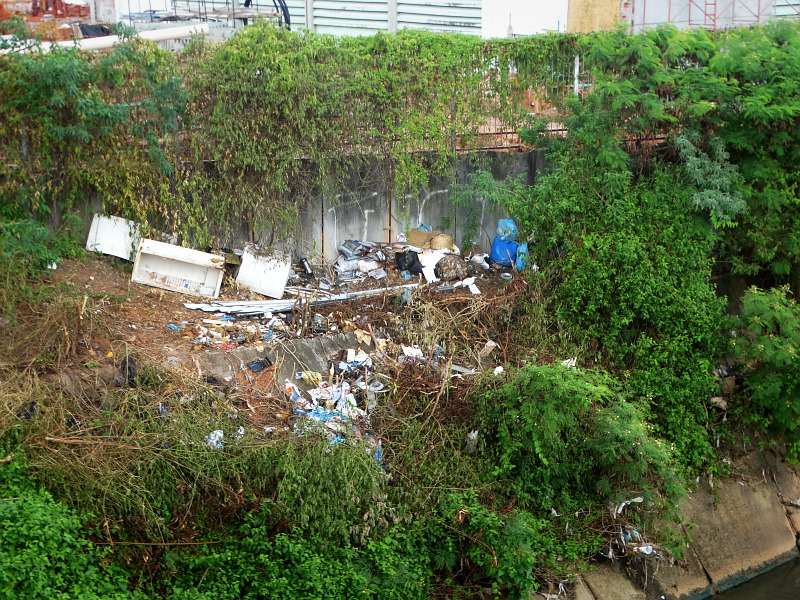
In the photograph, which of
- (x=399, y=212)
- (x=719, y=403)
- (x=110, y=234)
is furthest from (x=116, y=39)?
(x=719, y=403)

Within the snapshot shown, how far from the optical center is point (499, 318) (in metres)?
8.44

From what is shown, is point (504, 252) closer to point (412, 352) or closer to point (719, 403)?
point (412, 352)

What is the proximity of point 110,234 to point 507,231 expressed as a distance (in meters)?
4.57

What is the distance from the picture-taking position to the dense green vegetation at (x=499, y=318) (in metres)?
6.01

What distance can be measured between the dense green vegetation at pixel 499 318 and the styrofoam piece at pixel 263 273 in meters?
0.44

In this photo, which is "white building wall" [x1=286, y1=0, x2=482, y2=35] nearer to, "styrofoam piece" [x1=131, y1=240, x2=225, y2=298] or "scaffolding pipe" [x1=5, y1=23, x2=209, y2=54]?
"scaffolding pipe" [x1=5, y1=23, x2=209, y2=54]

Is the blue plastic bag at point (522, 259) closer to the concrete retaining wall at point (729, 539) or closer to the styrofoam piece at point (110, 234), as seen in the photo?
the concrete retaining wall at point (729, 539)

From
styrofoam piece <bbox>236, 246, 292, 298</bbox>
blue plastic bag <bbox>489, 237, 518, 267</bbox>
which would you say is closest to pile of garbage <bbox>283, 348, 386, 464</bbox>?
styrofoam piece <bbox>236, 246, 292, 298</bbox>

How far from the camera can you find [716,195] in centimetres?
815

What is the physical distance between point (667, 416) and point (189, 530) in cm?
487

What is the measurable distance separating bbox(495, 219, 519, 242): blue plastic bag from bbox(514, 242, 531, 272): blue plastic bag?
218 millimetres

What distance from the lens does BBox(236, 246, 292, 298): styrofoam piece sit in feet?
28.0

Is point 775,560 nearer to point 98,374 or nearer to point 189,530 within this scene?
point 189,530

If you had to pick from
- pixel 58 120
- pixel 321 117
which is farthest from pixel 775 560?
pixel 58 120
